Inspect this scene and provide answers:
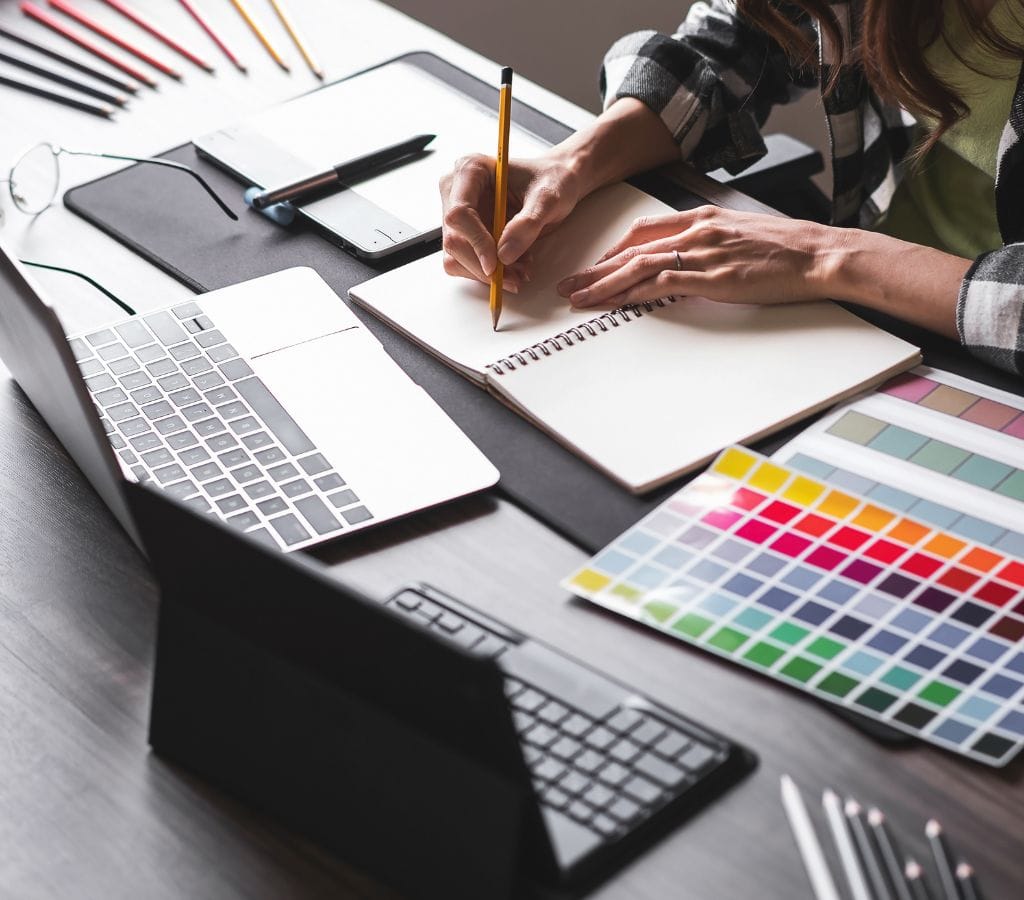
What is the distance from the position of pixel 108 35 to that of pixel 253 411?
76 cm

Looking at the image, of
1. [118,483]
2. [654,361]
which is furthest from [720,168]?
[118,483]

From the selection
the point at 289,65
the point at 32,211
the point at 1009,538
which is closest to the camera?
the point at 1009,538

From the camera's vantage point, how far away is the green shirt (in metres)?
1.18

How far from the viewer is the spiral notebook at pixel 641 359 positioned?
0.88m

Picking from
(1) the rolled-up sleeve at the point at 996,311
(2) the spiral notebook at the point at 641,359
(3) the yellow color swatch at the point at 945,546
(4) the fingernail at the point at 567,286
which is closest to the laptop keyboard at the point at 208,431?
(2) the spiral notebook at the point at 641,359

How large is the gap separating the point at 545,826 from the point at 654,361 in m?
0.42

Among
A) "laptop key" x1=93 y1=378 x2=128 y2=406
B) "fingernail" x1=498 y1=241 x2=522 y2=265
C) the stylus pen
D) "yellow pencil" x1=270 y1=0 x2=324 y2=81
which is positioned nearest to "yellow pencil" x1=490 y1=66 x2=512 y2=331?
"fingernail" x1=498 y1=241 x2=522 y2=265

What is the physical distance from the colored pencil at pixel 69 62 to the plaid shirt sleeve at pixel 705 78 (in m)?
0.51

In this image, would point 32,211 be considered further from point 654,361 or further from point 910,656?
point 910,656

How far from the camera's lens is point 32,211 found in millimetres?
1179

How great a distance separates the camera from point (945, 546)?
0.79 m

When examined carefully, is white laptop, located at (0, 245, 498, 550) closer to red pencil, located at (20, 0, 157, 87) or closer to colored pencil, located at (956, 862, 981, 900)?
colored pencil, located at (956, 862, 981, 900)

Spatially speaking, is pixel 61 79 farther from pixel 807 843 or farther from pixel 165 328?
pixel 807 843

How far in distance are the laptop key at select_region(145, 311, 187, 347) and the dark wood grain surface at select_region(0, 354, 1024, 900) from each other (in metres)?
0.18
